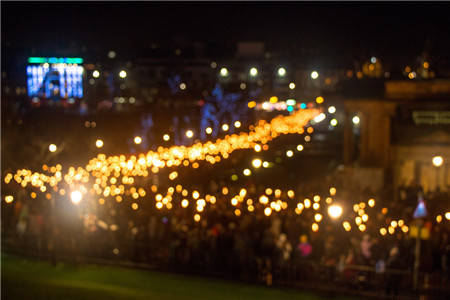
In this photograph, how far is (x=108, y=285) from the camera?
12078mm

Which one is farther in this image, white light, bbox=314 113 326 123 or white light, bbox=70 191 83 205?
white light, bbox=314 113 326 123

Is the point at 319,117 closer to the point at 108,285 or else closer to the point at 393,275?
the point at 393,275

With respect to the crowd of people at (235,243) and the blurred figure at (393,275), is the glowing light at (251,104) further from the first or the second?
the blurred figure at (393,275)

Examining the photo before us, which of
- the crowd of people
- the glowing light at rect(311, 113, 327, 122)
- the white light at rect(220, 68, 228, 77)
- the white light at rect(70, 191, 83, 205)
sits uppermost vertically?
the white light at rect(220, 68, 228, 77)

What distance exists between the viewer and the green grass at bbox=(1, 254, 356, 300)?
36.9 ft

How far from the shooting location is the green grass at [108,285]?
11250mm

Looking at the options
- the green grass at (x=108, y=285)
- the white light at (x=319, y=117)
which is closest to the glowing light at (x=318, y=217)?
the green grass at (x=108, y=285)

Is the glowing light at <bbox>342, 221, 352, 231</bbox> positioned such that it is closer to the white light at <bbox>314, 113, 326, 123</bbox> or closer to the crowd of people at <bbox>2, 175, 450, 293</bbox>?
the crowd of people at <bbox>2, 175, 450, 293</bbox>

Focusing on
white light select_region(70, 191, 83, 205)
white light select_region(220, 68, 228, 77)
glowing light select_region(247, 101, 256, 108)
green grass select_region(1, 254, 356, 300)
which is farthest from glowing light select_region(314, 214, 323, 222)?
white light select_region(220, 68, 228, 77)

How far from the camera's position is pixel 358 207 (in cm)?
1669

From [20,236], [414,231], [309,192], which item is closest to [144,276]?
[20,236]

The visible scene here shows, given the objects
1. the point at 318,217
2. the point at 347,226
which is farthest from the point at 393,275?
the point at 318,217

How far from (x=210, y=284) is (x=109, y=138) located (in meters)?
19.0

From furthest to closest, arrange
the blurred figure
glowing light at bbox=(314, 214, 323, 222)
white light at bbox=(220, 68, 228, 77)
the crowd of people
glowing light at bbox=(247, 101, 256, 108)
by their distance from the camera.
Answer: white light at bbox=(220, 68, 228, 77), glowing light at bbox=(247, 101, 256, 108), glowing light at bbox=(314, 214, 323, 222), the crowd of people, the blurred figure
